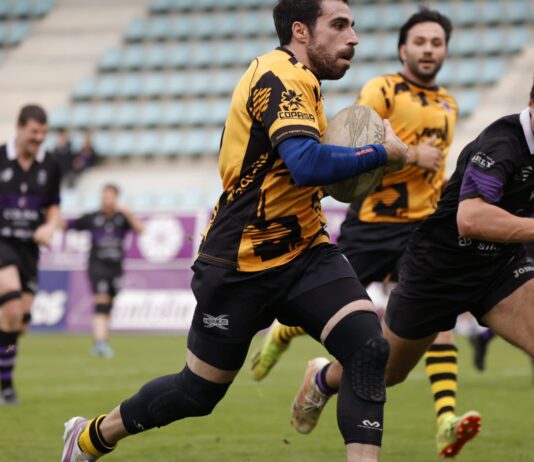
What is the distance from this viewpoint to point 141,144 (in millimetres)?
25094

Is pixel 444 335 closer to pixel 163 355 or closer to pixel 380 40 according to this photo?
pixel 163 355

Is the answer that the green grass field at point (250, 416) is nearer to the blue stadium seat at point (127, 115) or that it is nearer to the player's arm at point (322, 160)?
the player's arm at point (322, 160)

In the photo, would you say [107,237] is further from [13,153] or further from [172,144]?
[172,144]

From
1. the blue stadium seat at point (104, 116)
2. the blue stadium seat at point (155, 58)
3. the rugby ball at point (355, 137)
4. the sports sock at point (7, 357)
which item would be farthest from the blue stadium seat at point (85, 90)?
the rugby ball at point (355, 137)

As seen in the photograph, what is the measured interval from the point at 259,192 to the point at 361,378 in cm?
91

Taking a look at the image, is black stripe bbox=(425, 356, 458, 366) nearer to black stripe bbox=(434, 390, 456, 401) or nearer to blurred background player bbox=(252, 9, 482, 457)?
black stripe bbox=(434, 390, 456, 401)

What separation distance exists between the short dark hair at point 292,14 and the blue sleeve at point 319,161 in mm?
660

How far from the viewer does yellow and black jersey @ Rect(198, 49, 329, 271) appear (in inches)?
189

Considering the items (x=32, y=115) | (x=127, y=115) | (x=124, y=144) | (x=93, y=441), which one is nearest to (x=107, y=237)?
(x=32, y=115)

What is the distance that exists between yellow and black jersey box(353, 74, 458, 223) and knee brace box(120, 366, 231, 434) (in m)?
2.87

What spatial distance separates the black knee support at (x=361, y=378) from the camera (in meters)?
4.62

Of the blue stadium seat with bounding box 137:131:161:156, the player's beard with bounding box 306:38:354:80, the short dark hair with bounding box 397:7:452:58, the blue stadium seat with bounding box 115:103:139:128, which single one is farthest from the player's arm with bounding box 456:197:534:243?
the blue stadium seat with bounding box 115:103:139:128

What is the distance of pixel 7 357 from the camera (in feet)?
30.2

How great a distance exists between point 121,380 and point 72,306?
29.0 feet
